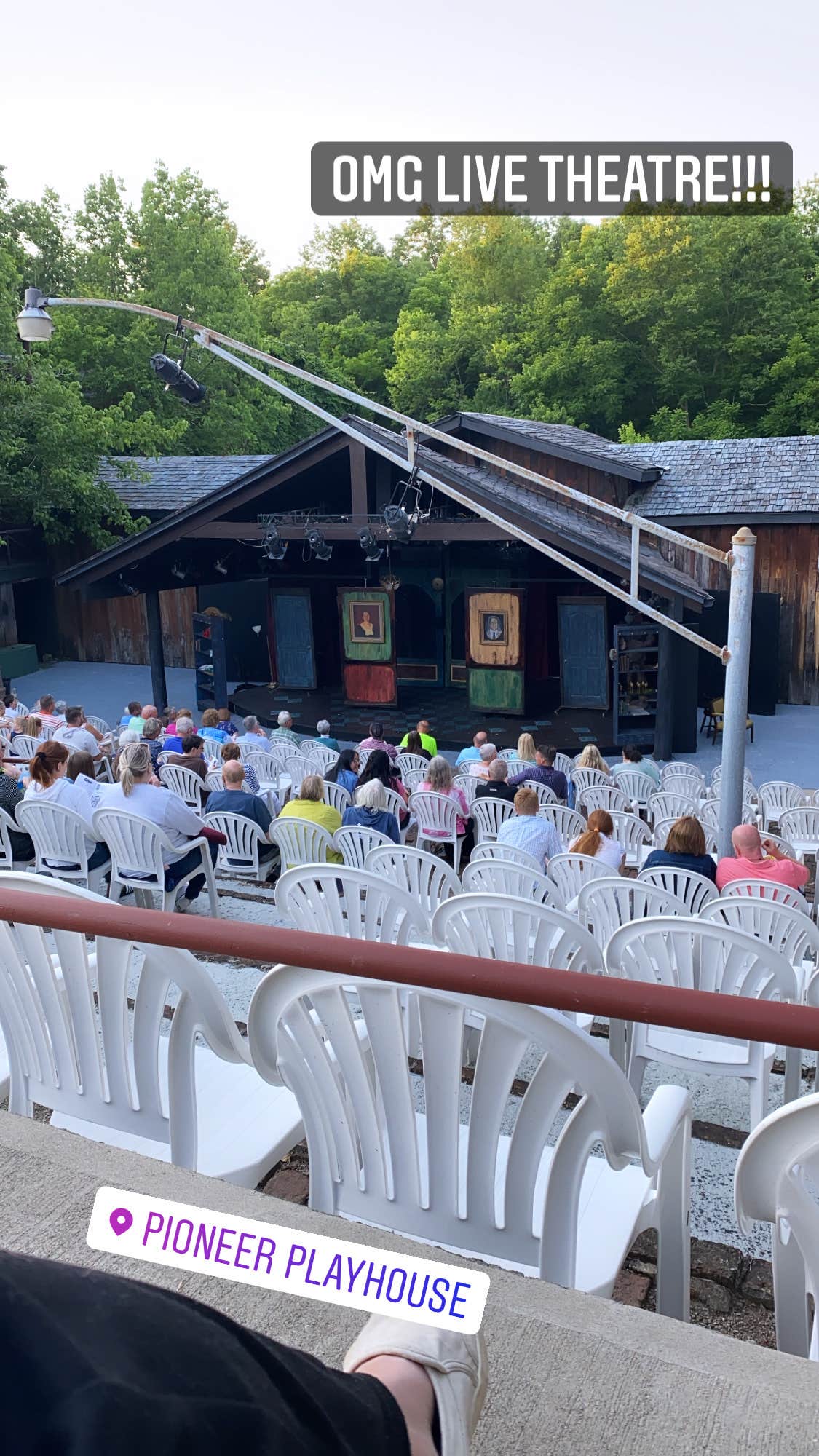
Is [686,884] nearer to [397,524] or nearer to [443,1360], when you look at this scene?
[443,1360]

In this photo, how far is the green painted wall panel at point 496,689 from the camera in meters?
17.0

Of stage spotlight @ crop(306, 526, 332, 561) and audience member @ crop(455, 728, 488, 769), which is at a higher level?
stage spotlight @ crop(306, 526, 332, 561)

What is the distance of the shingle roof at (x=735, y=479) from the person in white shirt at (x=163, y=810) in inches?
510

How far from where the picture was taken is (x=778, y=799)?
9.48 m

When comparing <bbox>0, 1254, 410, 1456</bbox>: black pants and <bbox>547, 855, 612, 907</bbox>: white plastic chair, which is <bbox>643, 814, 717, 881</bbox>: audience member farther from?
<bbox>0, 1254, 410, 1456</bbox>: black pants

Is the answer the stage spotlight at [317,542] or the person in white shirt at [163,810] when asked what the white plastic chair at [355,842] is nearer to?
the person in white shirt at [163,810]

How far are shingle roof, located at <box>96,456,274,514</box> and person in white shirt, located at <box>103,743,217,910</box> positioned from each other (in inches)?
666

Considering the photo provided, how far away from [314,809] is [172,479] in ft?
61.9

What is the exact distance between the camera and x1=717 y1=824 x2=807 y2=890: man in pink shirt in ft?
18.4

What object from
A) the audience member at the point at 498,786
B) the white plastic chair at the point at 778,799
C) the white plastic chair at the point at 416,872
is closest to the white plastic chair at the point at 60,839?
the white plastic chair at the point at 416,872

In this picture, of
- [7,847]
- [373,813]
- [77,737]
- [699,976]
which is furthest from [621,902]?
[77,737]

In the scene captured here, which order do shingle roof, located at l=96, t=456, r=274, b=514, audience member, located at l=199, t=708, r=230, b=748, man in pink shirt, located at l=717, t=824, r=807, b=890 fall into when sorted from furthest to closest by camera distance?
shingle roof, located at l=96, t=456, r=274, b=514
audience member, located at l=199, t=708, r=230, b=748
man in pink shirt, located at l=717, t=824, r=807, b=890

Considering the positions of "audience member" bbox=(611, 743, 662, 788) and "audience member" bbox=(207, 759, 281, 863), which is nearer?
"audience member" bbox=(207, 759, 281, 863)

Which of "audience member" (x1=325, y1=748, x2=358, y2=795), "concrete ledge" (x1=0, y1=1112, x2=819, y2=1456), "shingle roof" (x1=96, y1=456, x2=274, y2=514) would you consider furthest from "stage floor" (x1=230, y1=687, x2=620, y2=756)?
"concrete ledge" (x1=0, y1=1112, x2=819, y2=1456)
